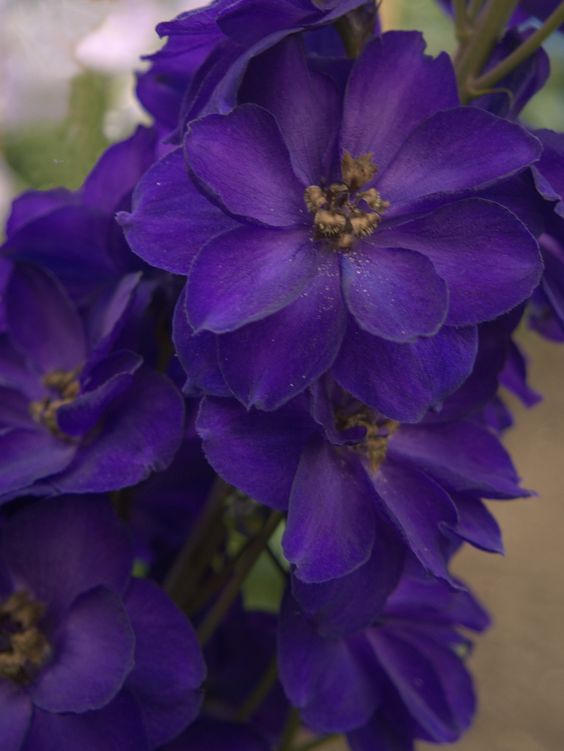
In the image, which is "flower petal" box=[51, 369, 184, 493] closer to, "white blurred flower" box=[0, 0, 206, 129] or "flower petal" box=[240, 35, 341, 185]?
"flower petal" box=[240, 35, 341, 185]

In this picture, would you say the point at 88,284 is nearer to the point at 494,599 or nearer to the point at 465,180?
the point at 465,180

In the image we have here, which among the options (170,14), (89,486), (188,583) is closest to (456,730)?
(188,583)

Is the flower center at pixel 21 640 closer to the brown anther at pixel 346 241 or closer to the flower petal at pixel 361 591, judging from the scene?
the flower petal at pixel 361 591

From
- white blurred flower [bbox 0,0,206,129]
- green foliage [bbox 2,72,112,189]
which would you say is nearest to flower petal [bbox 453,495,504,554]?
green foliage [bbox 2,72,112,189]

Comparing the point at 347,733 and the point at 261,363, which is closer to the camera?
the point at 261,363

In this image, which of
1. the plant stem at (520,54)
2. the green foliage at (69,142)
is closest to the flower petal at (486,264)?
the plant stem at (520,54)

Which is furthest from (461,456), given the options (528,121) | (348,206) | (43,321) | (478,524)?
(528,121)
